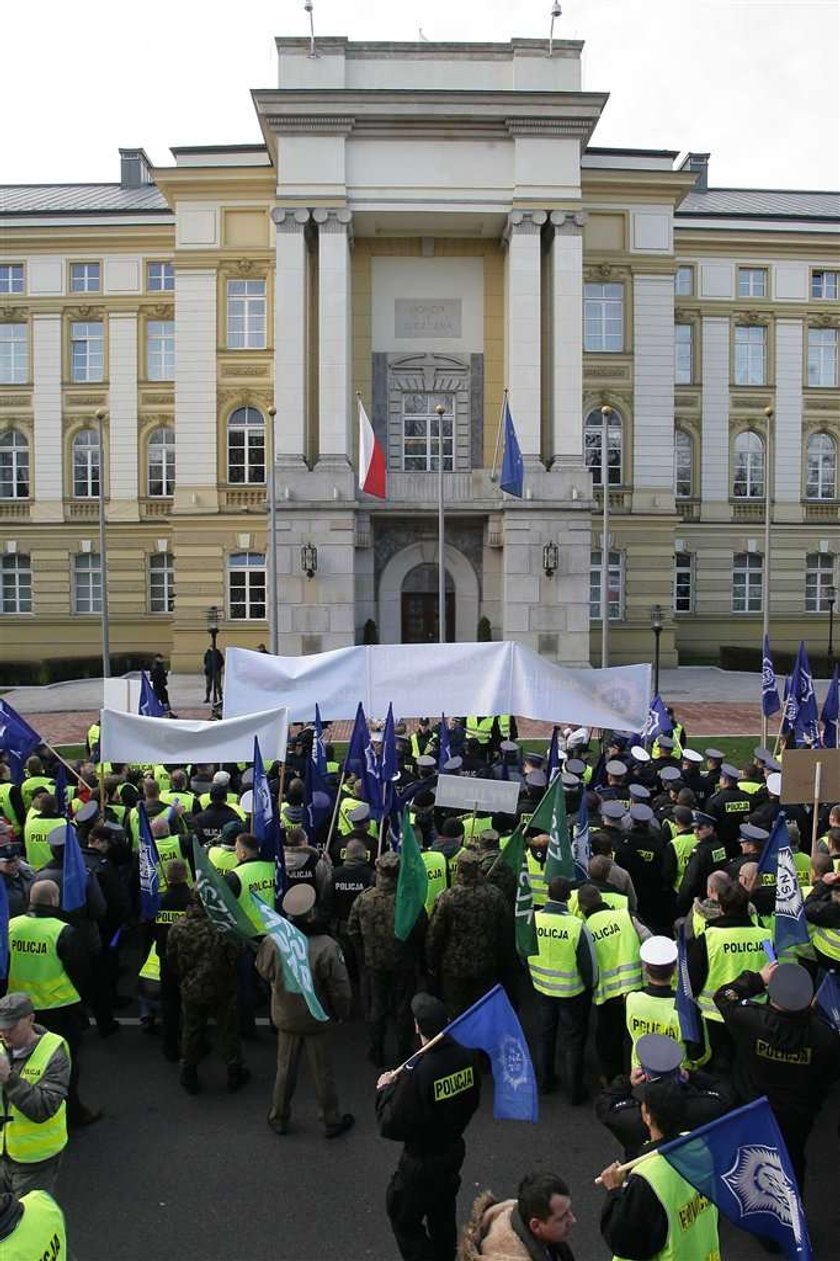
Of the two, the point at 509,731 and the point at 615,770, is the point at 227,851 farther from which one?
the point at 509,731

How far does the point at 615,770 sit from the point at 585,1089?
16.6 ft

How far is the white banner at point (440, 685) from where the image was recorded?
39.3 feet

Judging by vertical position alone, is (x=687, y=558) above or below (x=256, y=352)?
below

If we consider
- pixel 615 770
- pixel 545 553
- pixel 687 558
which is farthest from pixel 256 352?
pixel 615 770

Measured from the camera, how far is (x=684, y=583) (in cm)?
4056

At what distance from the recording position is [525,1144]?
672 cm

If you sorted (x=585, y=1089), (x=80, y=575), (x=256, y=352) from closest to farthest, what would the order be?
(x=585, y=1089)
(x=256, y=352)
(x=80, y=575)

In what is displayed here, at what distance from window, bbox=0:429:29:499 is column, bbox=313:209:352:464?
14.7 metres

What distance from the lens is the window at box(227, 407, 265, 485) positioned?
3628cm

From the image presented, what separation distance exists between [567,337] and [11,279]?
2242 centimetres

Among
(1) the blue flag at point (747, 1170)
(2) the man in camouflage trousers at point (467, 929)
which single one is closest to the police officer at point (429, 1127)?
(1) the blue flag at point (747, 1170)

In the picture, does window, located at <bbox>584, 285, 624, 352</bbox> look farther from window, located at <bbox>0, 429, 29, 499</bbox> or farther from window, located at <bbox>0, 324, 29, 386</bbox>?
window, located at <bbox>0, 429, 29, 499</bbox>

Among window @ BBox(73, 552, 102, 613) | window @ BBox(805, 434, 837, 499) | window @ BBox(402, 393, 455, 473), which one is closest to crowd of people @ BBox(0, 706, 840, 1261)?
window @ BBox(402, 393, 455, 473)

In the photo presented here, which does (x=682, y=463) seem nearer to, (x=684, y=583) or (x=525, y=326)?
(x=684, y=583)
